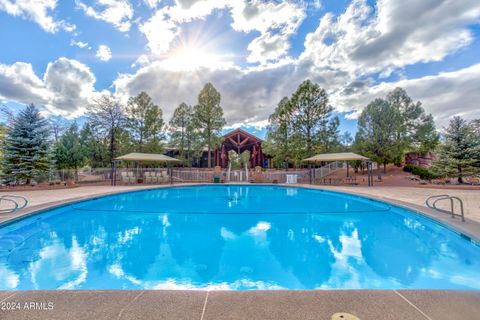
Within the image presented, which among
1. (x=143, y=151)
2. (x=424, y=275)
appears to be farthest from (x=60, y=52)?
(x=424, y=275)

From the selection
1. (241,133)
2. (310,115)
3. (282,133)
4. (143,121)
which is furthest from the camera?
(241,133)

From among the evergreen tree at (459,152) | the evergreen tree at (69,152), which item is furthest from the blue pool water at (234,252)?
the evergreen tree at (69,152)

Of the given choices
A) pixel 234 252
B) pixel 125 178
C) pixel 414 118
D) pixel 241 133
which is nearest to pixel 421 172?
pixel 414 118

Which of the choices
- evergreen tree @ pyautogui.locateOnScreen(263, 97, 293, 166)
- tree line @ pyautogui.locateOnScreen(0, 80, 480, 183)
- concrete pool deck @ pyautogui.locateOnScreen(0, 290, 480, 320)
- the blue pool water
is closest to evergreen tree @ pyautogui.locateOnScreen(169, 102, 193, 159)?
tree line @ pyautogui.locateOnScreen(0, 80, 480, 183)

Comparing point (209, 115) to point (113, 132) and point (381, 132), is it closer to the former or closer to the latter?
point (113, 132)

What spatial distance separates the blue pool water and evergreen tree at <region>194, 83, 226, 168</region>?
49.6 feet

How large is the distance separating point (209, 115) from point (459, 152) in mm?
20357

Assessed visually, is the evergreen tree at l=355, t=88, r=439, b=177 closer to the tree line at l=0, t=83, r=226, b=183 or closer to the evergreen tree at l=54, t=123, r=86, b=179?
the tree line at l=0, t=83, r=226, b=183

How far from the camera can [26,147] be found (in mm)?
14359

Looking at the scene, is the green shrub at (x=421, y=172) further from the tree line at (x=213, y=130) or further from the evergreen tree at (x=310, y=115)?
the evergreen tree at (x=310, y=115)

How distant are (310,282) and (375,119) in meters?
18.1

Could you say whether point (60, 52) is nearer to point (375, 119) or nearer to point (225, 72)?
point (225, 72)

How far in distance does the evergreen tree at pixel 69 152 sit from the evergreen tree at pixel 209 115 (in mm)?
11033

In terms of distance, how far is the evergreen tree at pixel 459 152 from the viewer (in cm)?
1373
